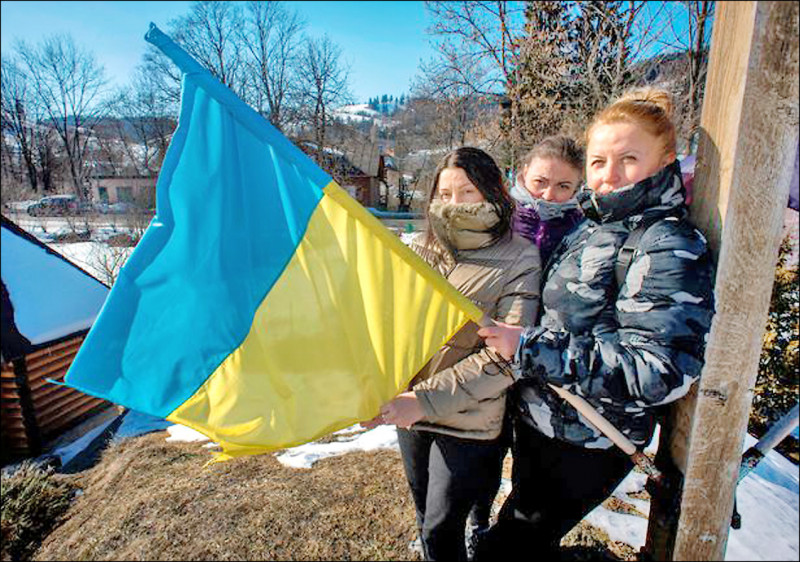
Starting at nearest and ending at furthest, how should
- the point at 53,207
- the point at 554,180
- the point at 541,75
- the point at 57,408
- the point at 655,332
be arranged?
the point at 655,332
the point at 554,180
the point at 57,408
the point at 541,75
the point at 53,207

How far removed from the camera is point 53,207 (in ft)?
82.3

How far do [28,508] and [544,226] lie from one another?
789cm

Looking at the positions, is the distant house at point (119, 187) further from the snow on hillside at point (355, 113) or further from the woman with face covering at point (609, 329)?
the woman with face covering at point (609, 329)

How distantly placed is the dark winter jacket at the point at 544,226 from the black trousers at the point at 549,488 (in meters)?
0.88

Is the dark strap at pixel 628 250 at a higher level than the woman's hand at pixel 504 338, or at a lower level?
higher

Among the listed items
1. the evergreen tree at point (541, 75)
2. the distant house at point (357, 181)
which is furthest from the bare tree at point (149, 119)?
the evergreen tree at point (541, 75)

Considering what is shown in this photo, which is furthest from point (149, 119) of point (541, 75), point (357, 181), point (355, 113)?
point (355, 113)

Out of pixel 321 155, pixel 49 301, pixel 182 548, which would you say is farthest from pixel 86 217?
pixel 182 548

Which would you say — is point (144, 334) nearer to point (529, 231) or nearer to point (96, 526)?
point (529, 231)

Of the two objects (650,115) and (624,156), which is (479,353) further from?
(650,115)

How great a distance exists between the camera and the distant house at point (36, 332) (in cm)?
902

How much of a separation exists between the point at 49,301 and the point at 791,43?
40.5ft

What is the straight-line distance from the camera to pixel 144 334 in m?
1.84

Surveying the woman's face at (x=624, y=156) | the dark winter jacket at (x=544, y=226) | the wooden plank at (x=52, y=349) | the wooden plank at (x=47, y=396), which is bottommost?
the wooden plank at (x=47, y=396)
